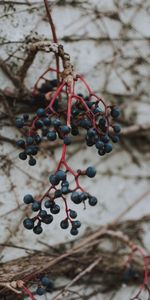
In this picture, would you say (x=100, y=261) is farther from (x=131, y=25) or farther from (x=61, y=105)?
(x=131, y=25)

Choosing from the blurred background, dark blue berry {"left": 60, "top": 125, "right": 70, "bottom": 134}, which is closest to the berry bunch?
dark blue berry {"left": 60, "top": 125, "right": 70, "bottom": 134}

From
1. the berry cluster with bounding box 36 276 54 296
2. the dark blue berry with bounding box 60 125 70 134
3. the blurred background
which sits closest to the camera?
the dark blue berry with bounding box 60 125 70 134

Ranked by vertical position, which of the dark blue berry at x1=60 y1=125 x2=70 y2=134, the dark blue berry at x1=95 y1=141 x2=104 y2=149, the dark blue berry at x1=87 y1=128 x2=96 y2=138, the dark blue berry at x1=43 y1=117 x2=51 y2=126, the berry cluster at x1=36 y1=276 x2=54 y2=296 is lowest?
the berry cluster at x1=36 y1=276 x2=54 y2=296

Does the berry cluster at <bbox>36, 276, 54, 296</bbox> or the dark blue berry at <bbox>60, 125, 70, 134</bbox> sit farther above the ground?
the dark blue berry at <bbox>60, 125, 70, 134</bbox>

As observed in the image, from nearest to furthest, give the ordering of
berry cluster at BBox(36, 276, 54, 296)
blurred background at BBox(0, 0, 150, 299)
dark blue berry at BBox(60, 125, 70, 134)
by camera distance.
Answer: dark blue berry at BBox(60, 125, 70, 134), berry cluster at BBox(36, 276, 54, 296), blurred background at BBox(0, 0, 150, 299)

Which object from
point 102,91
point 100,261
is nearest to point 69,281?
point 100,261

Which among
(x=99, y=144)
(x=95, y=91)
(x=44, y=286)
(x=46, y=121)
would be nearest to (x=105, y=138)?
(x=99, y=144)

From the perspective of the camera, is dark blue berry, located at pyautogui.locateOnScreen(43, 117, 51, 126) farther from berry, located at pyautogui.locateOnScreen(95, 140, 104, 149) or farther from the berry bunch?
berry, located at pyautogui.locateOnScreen(95, 140, 104, 149)

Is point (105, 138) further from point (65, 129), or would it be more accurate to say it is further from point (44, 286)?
point (44, 286)

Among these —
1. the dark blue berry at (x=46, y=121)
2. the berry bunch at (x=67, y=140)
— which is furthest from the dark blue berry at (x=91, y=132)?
the dark blue berry at (x=46, y=121)
